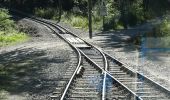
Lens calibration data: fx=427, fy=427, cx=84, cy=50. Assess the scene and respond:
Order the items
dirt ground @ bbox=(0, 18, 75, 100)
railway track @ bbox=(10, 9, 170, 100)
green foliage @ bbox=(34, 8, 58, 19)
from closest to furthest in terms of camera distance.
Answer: railway track @ bbox=(10, 9, 170, 100)
dirt ground @ bbox=(0, 18, 75, 100)
green foliage @ bbox=(34, 8, 58, 19)

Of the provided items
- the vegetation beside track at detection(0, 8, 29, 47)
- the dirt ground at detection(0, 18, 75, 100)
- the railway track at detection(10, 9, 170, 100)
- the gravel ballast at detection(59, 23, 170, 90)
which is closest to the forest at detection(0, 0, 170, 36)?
the vegetation beside track at detection(0, 8, 29, 47)

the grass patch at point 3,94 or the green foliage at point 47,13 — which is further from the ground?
the grass patch at point 3,94

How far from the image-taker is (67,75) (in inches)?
611

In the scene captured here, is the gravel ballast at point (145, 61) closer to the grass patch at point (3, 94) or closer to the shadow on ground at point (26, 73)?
the shadow on ground at point (26, 73)

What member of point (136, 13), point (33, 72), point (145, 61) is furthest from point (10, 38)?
point (136, 13)

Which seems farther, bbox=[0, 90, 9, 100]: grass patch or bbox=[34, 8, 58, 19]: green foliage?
bbox=[34, 8, 58, 19]: green foliage

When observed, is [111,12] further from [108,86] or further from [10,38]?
[108,86]

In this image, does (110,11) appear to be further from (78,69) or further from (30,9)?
(78,69)

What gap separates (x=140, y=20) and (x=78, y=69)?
34242 mm

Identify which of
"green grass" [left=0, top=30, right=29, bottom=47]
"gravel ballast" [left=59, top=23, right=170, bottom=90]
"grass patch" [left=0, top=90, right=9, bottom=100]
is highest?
"grass patch" [left=0, top=90, right=9, bottom=100]

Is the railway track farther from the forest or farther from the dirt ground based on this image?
the forest

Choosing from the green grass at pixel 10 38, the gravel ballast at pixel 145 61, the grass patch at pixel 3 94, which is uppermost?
the grass patch at pixel 3 94

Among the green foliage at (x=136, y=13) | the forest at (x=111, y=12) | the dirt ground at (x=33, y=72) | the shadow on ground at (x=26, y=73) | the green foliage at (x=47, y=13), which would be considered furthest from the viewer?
the green foliage at (x=47, y=13)

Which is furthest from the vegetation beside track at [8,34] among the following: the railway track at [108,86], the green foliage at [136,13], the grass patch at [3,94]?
the grass patch at [3,94]
